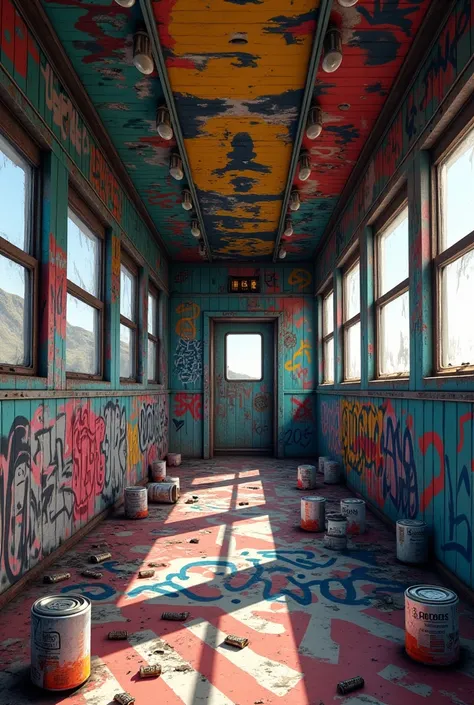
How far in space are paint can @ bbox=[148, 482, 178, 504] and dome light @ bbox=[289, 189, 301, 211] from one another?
3459 millimetres

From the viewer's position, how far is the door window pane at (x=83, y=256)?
4309 millimetres

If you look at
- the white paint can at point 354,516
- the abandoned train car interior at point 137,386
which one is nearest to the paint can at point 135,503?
the abandoned train car interior at point 137,386

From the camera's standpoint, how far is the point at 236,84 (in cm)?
405

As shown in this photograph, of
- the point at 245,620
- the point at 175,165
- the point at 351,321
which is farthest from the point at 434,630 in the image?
the point at 351,321

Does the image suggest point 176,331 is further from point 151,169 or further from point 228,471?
point 151,169

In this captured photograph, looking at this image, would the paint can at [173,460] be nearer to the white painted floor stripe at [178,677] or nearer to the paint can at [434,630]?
the white painted floor stripe at [178,677]

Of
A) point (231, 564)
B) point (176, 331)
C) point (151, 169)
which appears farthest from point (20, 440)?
point (176, 331)

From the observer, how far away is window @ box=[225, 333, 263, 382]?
31.6 ft

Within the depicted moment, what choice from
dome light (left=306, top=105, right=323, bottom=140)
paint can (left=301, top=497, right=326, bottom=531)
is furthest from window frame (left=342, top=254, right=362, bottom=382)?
paint can (left=301, top=497, right=326, bottom=531)

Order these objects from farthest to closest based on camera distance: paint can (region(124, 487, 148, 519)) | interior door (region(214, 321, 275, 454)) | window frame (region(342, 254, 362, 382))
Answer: interior door (region(214, 321, 275, 454)) < window frame (region(342, 254, 362, 382)) < paint can (region(124, 487, 148, 519))

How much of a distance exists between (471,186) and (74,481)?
3406mm

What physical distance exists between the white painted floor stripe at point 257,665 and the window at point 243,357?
713 centimetres

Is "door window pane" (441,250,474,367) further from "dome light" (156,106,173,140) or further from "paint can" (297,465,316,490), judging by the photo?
"paint can" (297,465,316,490)

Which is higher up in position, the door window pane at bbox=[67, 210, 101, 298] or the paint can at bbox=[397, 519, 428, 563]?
the door window pane at bbox=[67, 210, 101, 298]
